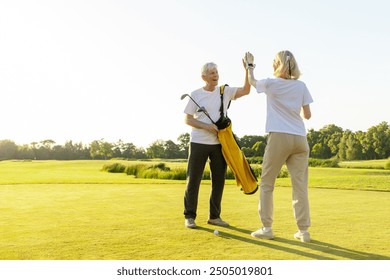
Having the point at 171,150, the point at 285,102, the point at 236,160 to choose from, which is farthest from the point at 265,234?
the point at 171,150

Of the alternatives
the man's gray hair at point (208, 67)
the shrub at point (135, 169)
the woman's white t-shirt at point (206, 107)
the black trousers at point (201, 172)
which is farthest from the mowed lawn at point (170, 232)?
the shrub at point (135, 169)

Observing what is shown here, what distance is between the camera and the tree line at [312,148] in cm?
4033

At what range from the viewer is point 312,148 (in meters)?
47.6

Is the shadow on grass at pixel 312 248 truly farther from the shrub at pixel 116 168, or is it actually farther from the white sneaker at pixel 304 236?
the shrub at pixel 116 168

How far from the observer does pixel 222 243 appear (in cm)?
483

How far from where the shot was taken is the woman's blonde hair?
5082mm

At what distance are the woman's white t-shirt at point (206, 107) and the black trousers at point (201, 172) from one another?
0.30ft

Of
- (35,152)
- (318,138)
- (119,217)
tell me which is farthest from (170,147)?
(119,217)

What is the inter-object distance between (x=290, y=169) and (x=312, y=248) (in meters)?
0.97

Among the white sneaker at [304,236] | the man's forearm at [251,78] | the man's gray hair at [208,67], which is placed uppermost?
the man's gray hair at [208,67]

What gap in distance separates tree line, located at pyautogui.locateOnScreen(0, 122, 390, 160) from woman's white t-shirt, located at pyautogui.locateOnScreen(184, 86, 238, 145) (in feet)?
91.3

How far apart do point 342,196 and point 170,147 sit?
2365 centimetres
